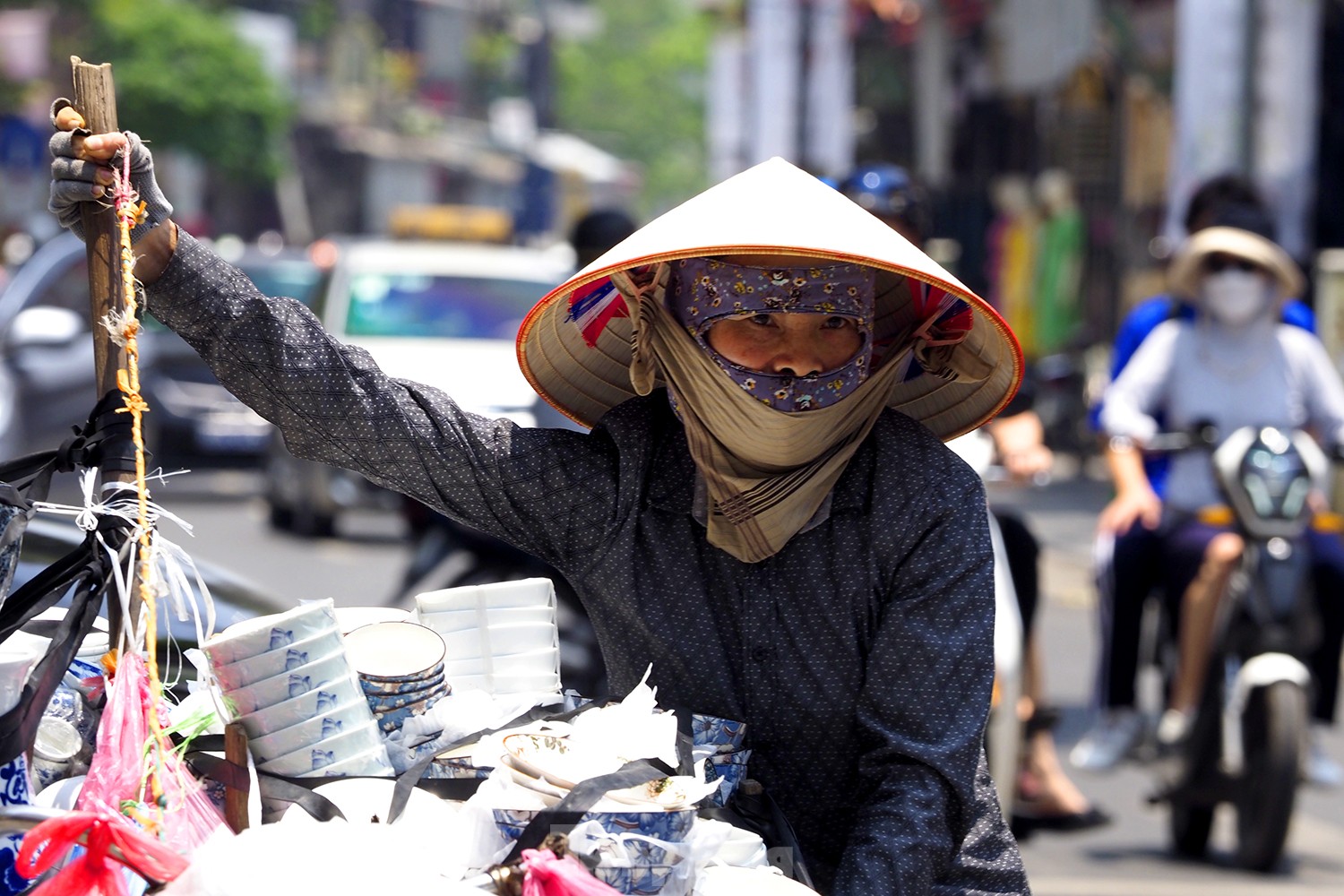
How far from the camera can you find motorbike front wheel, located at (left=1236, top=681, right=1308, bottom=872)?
518 centimetres

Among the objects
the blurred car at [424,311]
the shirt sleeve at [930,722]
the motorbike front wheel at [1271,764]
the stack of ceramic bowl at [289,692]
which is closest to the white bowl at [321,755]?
the stack of ceramic bowl at [289,692]

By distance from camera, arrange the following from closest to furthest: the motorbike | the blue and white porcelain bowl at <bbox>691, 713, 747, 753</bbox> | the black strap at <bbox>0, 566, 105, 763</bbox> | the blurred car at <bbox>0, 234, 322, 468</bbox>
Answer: the black strap at <bbox>0, 566, 105, 763</bbox>
the blue and white porcelain bowl at <bbox>691, 713, 747, 753</bbox>
the motorbike
the blurred car at <bbox>0, 234, 322, 468</bbox>

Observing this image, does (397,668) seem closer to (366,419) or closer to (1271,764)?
(366,419)

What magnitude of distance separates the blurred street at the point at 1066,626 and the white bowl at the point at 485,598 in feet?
10.6

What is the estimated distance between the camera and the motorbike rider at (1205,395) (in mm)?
5621

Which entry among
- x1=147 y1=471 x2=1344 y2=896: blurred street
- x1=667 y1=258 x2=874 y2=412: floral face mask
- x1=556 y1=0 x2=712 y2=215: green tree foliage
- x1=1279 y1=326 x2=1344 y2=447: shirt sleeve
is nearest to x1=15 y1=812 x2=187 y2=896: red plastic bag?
x1=667 y1=258 x2=874 y2=412: floral face mask

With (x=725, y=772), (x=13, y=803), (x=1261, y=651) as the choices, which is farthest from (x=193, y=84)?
(x=13, y=803)

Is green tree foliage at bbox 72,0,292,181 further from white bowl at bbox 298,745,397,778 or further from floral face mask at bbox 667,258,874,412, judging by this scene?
white bowl at bbox 298,745,397,778

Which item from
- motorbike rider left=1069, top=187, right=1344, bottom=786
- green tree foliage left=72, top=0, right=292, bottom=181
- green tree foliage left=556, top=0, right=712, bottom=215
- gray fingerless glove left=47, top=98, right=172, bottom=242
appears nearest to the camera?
gray fingerless glove left=47, top=98, right=172, bottom=242

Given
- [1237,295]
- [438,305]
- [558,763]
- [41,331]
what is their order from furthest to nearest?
[438,305]
[41,331]
[1237,295]
[558,763]

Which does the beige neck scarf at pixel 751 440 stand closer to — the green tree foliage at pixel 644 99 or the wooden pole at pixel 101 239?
the wooden pole at pixel 101 239

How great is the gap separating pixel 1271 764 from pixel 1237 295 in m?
1.43

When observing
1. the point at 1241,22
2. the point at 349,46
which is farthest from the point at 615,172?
the point at 1241,22

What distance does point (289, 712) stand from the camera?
1.98 metres
